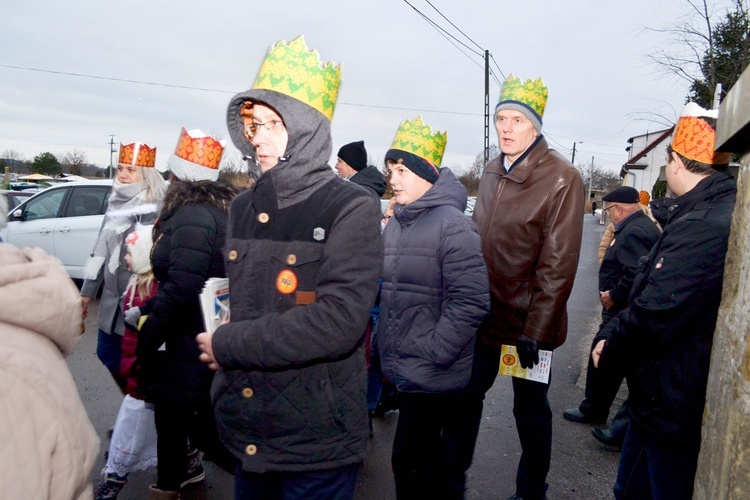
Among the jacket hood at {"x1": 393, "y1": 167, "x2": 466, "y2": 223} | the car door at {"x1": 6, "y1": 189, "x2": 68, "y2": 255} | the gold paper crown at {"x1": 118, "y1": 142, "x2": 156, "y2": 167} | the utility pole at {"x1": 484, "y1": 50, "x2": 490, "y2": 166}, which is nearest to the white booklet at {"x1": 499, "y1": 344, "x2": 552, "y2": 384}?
the jacket hood at {"x1": 393, "y1": 167, "x2": 466, "y2": 223}

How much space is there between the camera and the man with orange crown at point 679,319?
2.03 metres

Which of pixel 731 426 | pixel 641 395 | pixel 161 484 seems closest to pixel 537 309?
pixel 641 395

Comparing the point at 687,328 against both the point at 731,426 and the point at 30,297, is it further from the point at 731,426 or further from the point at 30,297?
the point at 30,297

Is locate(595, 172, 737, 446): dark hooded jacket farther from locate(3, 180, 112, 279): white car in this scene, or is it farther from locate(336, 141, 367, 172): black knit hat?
locate(3, 180, 112, 279): white car

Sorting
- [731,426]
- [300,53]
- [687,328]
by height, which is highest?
[300,53]

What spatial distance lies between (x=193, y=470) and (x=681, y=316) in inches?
108

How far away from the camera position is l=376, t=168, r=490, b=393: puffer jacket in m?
2.57

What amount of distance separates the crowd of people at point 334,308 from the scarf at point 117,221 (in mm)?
13

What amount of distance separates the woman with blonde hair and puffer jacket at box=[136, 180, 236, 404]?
458 mm

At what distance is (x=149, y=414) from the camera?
324 centimetres

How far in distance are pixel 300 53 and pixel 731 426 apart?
1631 millimetres

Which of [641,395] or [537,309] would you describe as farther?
[537,309]

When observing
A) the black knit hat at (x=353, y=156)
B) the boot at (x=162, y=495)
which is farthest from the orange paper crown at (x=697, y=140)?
the black knit hat at (x=353, y=156)

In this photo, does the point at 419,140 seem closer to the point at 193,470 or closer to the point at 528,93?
the point at 528,93
